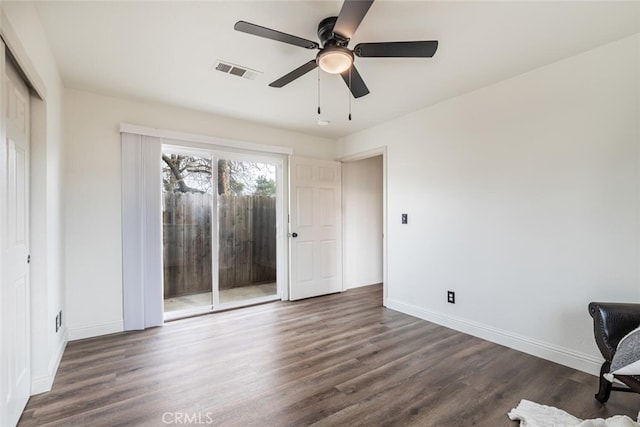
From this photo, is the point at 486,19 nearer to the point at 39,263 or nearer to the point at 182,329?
the point at 39,263

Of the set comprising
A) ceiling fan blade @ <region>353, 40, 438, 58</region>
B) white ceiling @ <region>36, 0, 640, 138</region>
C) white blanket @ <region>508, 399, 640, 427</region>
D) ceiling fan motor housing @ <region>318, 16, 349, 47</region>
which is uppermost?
white ceiling @ <region>36, 0, 640, 138</region>

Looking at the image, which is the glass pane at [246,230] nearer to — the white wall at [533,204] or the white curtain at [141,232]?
the white curtain at [141,232]

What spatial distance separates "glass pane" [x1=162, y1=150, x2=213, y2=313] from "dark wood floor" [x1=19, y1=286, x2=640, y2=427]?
1.84 feet

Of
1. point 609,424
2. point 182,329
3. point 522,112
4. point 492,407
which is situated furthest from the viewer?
point 182,329

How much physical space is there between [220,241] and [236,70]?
217cm

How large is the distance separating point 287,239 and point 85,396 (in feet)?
8.91

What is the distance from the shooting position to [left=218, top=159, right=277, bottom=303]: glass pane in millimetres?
3881

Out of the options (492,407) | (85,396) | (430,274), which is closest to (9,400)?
(85,396)

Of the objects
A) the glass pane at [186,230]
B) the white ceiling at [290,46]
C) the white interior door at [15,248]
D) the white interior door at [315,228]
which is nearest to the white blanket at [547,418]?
the white ceiling at [290,46]

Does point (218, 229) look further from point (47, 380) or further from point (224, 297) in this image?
point (47, 380)

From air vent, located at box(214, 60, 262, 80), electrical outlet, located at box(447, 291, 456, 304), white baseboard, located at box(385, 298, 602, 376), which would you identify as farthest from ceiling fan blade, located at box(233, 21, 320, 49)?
white baseboard, located at box(385, 298, 602, 376)

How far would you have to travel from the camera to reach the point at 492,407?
1.88m

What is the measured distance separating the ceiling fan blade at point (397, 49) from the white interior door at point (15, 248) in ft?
6.42

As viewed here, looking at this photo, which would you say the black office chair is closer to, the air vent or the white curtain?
the air vent
